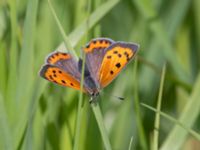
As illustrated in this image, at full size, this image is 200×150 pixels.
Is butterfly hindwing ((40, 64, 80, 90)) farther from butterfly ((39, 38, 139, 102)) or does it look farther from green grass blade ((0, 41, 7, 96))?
green grass blade ((0, 41, 7, 96))

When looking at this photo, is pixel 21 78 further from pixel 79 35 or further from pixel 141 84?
pixel 141 84

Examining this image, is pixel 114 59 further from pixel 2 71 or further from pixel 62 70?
pixel 2 71

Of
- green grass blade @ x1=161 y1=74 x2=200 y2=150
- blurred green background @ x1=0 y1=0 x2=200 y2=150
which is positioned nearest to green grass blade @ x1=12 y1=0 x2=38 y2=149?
blurred green background @ x1=0 y1=0 x2=200 y2=150

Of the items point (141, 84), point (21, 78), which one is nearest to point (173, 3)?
point (141, 84)

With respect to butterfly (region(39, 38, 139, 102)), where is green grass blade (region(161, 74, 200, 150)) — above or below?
below

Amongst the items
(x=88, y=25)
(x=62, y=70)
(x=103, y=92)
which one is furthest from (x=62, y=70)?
(x=103, y=92)

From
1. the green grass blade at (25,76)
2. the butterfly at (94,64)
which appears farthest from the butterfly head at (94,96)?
the green grass blade at (25,76)
